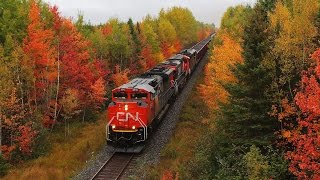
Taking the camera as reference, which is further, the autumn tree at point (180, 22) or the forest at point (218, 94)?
the autumn tree at point (180, 22)

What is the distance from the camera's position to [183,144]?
27.5 m

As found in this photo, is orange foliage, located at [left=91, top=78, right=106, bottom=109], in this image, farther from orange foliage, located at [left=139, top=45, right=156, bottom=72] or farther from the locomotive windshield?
orange foliage, located at [left=139, top=45, right=156, bottom=72]

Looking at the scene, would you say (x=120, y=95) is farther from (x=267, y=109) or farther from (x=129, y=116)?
(x=267, y=109)

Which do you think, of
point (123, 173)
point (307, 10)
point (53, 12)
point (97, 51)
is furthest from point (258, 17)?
point (97, 51)

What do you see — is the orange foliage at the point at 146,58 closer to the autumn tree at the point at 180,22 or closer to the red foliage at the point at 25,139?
the red foliage at the point at 25,139

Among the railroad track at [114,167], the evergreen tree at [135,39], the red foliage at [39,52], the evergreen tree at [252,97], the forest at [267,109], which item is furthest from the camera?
the evergreen tree at [135,39]

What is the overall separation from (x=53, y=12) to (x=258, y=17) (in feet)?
82.7

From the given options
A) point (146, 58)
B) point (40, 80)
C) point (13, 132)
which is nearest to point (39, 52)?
point (40, 80)

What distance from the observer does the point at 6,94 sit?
26266 mm

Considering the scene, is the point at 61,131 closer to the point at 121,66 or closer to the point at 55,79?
the point at 55,79

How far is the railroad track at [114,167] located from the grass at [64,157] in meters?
1.84

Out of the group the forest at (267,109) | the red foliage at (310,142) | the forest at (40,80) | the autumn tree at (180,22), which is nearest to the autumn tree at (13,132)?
the forest at (40,80)

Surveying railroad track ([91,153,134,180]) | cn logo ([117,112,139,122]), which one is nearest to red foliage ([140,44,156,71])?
cn logo ([117,112,139,122])

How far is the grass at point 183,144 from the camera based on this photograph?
71.9ft
